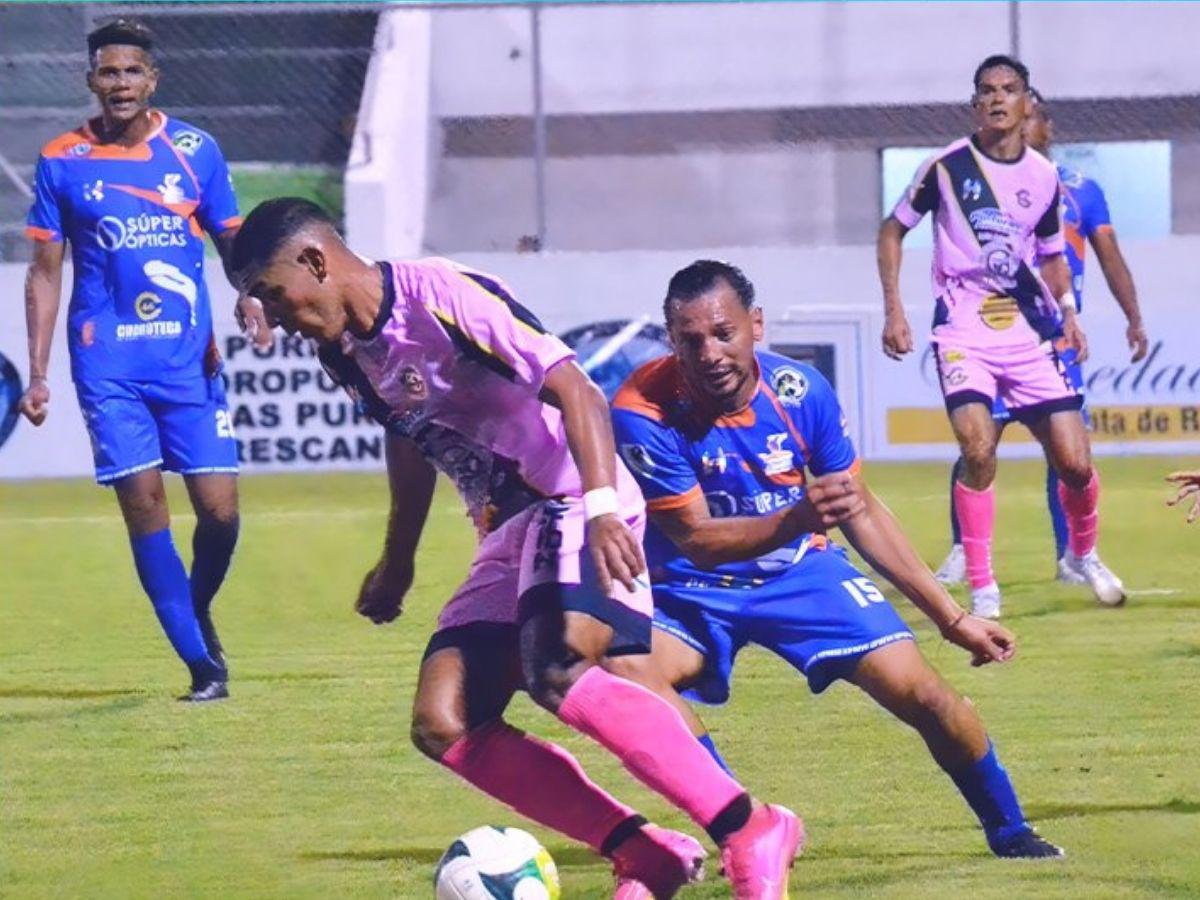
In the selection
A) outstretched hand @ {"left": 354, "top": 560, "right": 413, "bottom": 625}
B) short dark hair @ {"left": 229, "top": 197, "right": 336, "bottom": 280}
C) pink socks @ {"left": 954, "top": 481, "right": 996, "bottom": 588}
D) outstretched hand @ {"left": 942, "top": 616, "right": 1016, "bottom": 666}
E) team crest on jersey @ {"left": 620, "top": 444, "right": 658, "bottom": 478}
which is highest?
short dark hair @ {"left": 229, "top": 197, "right": 336, "bottom": 280}

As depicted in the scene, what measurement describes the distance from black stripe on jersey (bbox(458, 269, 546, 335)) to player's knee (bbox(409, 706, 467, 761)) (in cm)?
77

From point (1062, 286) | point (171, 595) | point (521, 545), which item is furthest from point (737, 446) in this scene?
point (1062, 286)

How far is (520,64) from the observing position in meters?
23.2

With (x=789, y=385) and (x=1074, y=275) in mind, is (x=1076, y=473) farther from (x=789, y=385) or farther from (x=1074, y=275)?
(x=789, y=385)

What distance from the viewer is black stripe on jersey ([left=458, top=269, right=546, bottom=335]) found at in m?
4.75

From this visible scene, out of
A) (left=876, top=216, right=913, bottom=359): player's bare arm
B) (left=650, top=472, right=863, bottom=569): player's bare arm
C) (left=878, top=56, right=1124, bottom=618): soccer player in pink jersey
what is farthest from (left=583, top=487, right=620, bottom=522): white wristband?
(left=878, top=56, right=1124, bottom=618): soccer player in pink jersey

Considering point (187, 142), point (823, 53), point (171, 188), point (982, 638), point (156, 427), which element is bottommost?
point (982, 638)

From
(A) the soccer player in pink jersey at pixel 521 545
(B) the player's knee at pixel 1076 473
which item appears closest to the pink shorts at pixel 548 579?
(A) the soccer player in pink jersey at pixel 521 545

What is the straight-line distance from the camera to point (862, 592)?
5570 mm

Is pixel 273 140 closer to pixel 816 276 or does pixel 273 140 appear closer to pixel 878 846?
pixel 816 276

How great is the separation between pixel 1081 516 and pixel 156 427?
4.09m

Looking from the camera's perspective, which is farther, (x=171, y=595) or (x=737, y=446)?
(x=171, y=595)

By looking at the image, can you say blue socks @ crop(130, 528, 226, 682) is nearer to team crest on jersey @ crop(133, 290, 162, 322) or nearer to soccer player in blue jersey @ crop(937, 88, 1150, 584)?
team crest on jersey @ crop(133, 290, 162, 322)

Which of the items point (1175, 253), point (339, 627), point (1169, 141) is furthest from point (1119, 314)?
point (339, 627)
